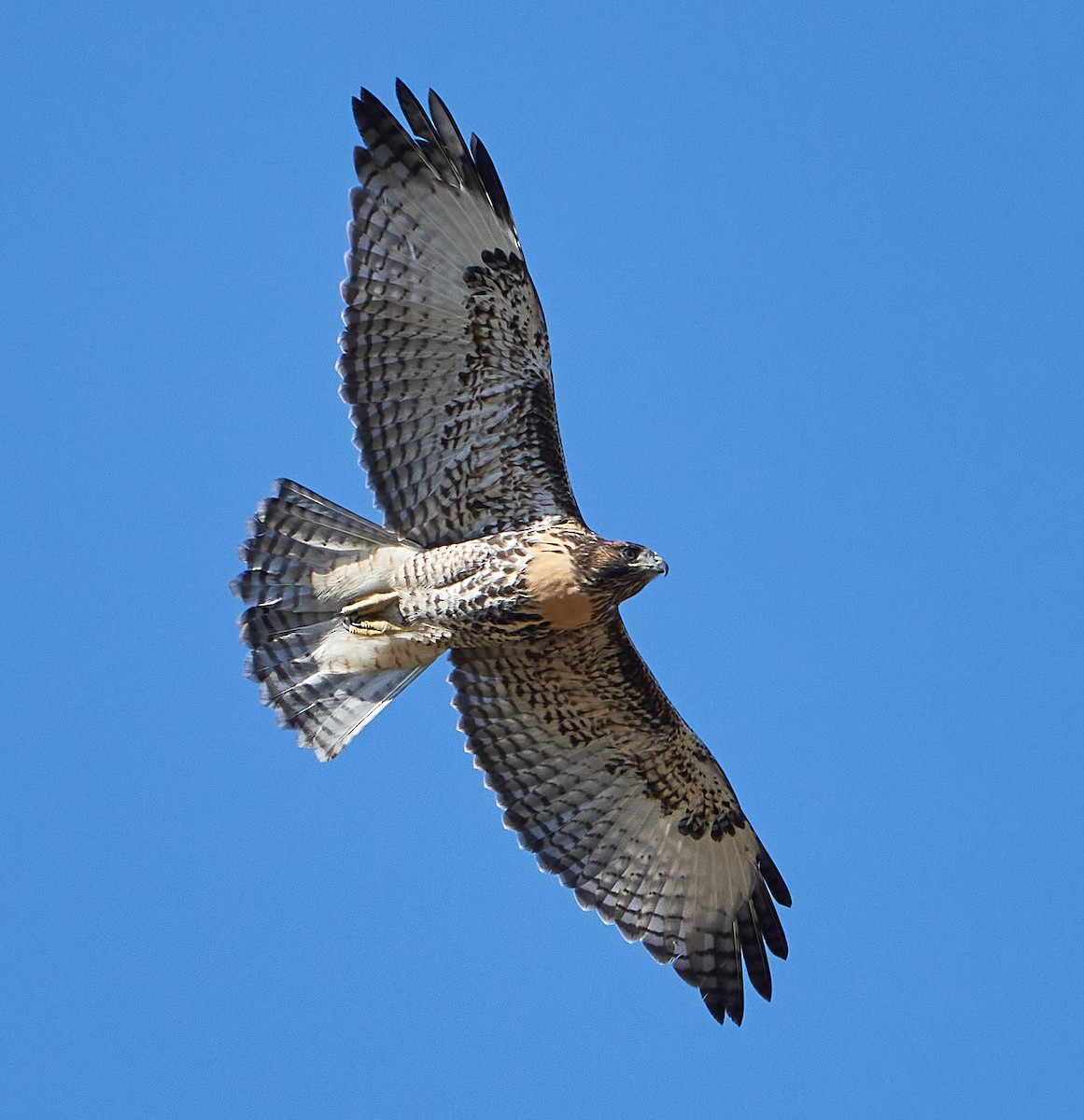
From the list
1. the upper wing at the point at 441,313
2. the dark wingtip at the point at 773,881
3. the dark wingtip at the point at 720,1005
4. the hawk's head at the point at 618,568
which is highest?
the upper wing at the point at 441,313

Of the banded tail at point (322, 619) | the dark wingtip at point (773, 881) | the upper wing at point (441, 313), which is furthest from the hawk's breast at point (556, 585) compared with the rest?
the dark wingtip at point (773, 881)

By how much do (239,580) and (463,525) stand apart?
4.47 feet

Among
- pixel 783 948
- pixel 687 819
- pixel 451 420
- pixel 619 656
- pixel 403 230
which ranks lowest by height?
pixel 783 948

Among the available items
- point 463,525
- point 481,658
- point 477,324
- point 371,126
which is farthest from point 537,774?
point 371,126

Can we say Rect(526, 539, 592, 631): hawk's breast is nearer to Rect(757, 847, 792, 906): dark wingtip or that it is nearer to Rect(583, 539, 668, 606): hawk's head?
Rect(583, 539, 668, 606): hawk's head

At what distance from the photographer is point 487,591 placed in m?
10.5

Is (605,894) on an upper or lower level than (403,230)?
lower

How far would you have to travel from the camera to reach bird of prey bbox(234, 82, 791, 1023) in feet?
34.7

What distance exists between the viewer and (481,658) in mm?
11258

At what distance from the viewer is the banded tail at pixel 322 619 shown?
10992 millimetres

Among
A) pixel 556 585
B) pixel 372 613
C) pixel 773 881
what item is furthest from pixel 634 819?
pixel 372 613

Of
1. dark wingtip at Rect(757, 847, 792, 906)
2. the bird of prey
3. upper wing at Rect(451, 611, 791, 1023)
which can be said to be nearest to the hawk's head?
the bird of prey

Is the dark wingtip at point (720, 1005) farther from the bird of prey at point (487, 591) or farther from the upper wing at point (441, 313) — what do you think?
the upper wing at point (441, 313)

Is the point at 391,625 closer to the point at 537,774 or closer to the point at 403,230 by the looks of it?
the point at 537,774
